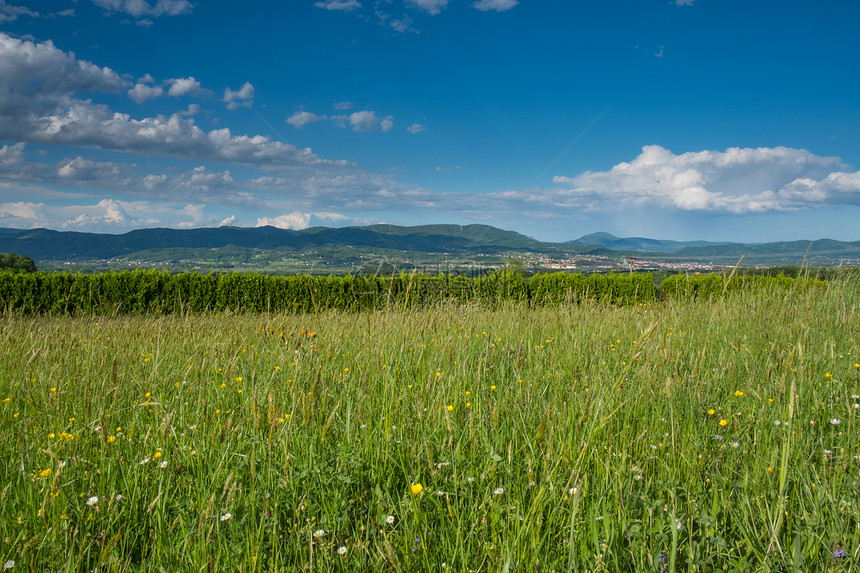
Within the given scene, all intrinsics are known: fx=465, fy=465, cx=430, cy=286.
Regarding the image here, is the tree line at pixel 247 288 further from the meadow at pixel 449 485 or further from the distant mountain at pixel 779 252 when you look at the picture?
the meadow at pixel 449 485

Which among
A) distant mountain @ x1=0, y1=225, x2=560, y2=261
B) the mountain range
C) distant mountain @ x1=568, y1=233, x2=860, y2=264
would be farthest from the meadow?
distant mountain @ x1=0, y1=225, x2=560, y2=261

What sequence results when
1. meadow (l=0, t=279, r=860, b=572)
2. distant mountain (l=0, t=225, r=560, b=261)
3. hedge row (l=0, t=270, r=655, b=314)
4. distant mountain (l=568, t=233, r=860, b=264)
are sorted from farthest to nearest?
distant mountain (l=0, t=225, r=560, b=261)
hedge row (l=0, t=270, r=655, b=314)
distant mountain (l=568, t=233, r=860, b=264)
meadow (l=0, t=279, r=860, b=572)

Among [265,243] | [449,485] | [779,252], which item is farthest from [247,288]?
[265,243]

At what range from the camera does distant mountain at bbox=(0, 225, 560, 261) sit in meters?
83.8

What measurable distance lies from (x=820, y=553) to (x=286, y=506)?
178 centimetres

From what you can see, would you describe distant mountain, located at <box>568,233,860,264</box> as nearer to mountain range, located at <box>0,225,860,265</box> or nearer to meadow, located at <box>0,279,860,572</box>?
mountain range, located at <box>0,225,860,265</box>

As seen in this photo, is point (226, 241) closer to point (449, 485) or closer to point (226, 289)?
point (226, 289)

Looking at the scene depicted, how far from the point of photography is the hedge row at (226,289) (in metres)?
11.4

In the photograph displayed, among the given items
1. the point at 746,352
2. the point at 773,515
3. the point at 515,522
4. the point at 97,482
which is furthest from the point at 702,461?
the point at 97,482

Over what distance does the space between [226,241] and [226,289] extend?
113899 millimetres

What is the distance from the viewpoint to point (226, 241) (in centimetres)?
11662

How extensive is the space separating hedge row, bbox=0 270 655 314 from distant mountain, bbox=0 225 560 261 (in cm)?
4359

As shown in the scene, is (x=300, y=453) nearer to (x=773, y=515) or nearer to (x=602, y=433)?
(x=602, y=433)

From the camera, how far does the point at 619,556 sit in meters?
1.48
